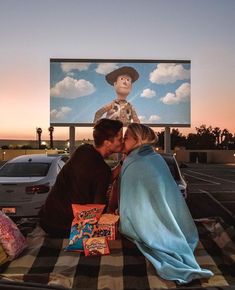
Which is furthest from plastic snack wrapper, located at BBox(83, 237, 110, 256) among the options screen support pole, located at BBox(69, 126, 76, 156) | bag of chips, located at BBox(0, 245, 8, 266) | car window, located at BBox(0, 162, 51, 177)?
screen support pole, located at BBox(69, 126, 76, 156)

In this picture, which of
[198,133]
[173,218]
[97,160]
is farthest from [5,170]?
[198,133]

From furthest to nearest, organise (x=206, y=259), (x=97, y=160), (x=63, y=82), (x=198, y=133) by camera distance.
A: (x=198, y=133) < (x=63, y=82) < (x=97, y=160) < (x=206, y=259)

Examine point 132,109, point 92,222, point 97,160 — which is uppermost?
point 132,109

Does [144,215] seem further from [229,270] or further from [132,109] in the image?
[132,109]

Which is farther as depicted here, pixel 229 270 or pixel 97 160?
pixel 97 160

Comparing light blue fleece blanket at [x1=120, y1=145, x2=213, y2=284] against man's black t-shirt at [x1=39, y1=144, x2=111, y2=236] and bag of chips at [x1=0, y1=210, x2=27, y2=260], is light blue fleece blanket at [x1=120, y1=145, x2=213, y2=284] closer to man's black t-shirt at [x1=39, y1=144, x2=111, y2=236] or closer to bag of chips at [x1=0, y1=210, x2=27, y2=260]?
man's black t-shirt at [x1=39, y1=144, x2=111, y2=236]

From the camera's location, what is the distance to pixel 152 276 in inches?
171

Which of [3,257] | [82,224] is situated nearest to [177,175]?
[82,224]

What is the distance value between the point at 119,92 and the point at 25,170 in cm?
1301

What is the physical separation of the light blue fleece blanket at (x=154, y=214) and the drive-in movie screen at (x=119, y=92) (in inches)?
703

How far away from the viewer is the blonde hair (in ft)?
16.8

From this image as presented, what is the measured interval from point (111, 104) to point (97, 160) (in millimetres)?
18159

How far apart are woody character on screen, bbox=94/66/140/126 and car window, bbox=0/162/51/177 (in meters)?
12.0

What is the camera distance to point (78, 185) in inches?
204
